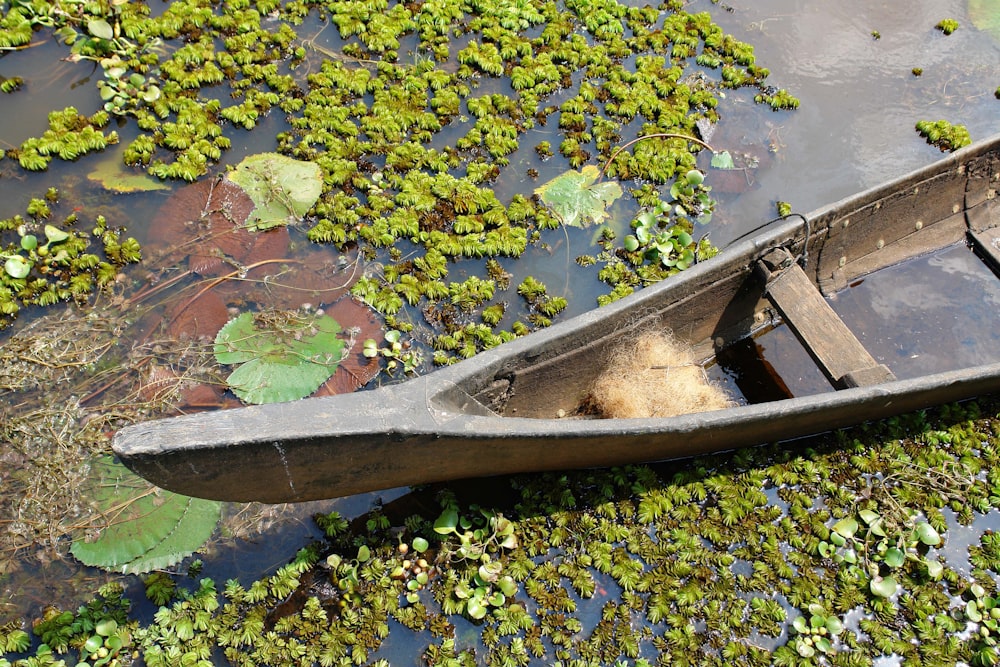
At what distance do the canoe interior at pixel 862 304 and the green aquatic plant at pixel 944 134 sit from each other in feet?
3.93

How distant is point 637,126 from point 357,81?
8.30ft

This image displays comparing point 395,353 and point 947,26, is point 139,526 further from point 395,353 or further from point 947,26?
point 947,26

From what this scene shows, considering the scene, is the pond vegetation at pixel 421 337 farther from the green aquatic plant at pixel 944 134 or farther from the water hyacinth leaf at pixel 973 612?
the green aquatic plant at pixel 944 134

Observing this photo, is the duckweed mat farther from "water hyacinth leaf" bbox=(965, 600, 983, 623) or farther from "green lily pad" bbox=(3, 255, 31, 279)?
"green lily pad" bbox=(3, 255, 31, 279)

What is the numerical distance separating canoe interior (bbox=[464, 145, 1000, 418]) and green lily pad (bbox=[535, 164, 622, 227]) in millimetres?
1490

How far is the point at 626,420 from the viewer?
3.91 meters

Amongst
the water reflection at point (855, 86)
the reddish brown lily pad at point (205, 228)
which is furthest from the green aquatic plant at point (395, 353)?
the water reflection at point (855, 86)

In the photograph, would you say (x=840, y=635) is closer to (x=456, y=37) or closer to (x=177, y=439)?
(x=177, y=439)

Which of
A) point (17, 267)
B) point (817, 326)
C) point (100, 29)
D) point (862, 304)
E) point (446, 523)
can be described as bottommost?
point (17, 267)

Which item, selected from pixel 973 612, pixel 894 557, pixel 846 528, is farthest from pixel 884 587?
pixel 973 612

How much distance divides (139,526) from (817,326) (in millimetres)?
4273

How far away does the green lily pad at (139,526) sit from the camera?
13.8ft

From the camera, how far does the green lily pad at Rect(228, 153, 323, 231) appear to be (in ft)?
19.1

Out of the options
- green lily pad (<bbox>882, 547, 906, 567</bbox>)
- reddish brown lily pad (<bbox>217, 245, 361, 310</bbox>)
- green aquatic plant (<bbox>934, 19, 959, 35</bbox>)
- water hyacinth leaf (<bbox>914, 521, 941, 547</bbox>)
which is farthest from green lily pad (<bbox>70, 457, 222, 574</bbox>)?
green aquatic plant (<bbox>934, 19, 959, 35</bbox>)
